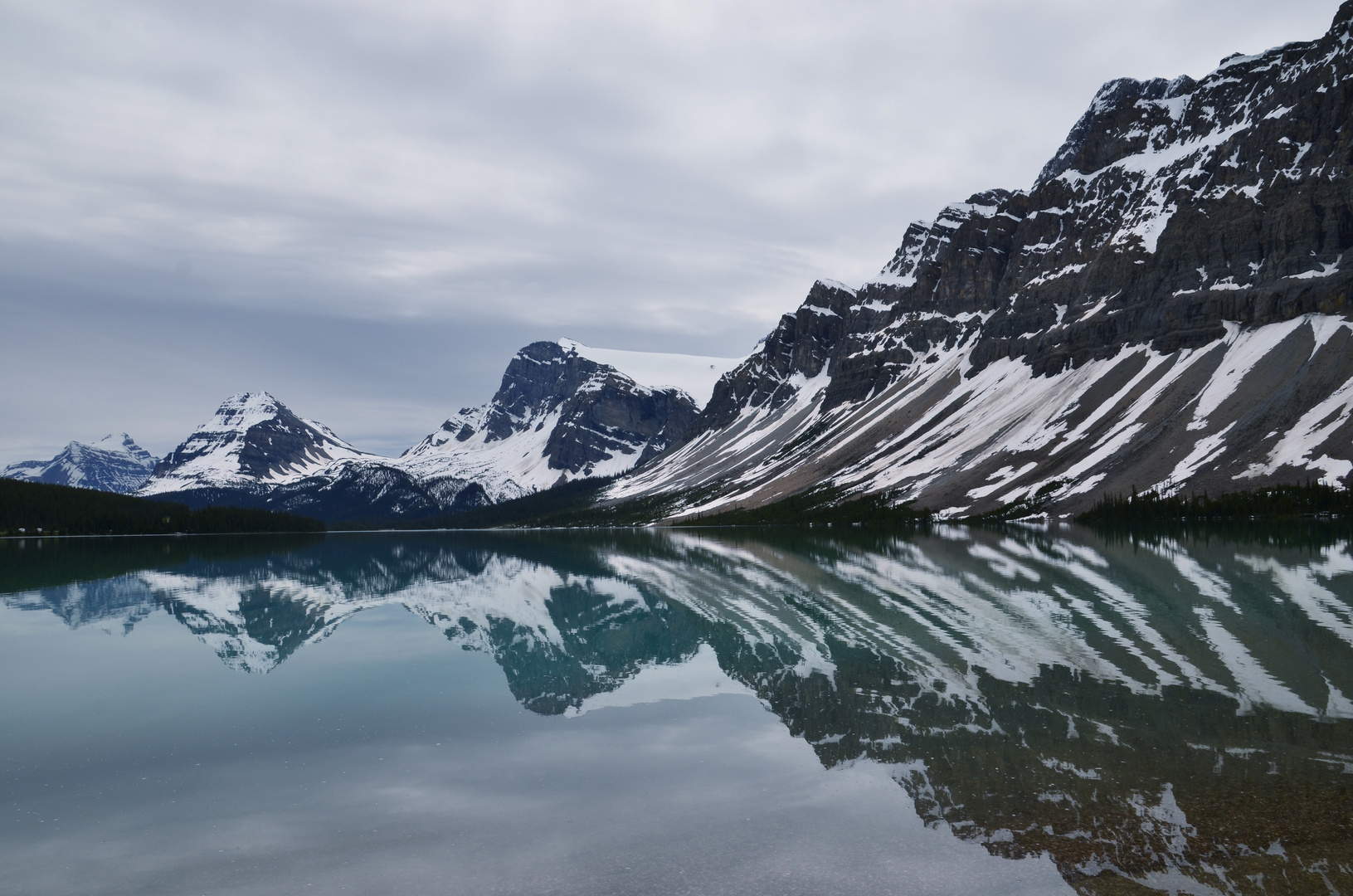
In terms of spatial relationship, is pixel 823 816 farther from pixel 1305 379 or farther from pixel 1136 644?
pixel 1305 379

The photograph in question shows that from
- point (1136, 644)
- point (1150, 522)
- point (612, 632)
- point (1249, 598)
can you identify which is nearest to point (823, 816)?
point (1136, 644)

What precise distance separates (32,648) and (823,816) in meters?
37.5

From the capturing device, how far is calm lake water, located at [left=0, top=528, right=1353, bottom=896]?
568 inches

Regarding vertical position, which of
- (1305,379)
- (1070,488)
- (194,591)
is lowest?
(194,591)

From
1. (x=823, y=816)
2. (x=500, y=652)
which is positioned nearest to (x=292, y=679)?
(x=500, y=652)

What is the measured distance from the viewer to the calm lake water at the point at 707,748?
14.4 meters

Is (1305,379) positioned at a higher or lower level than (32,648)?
higher

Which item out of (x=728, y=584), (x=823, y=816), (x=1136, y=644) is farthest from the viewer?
(x=728, y=584)

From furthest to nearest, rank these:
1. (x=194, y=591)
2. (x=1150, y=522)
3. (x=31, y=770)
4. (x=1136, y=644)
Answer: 1. (x=1150, y=522)
2. (x=194, y=591)
3. (x=1136, y=644)
4. (x=31, y=770)

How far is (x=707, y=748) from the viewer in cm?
2138

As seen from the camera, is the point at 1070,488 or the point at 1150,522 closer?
the point at 1150,522

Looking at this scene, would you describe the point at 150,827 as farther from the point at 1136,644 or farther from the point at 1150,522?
the point at 1150,522

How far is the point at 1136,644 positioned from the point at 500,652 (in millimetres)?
23875

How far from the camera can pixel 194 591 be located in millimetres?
65312
